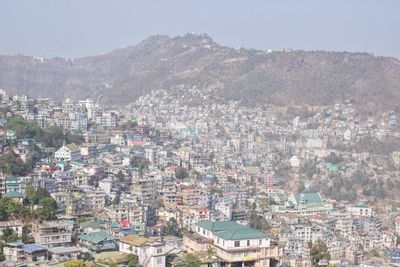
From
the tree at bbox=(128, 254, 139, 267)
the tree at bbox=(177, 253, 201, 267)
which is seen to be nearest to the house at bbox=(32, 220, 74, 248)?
the tree at bbox=(128, 254, 139, 267)

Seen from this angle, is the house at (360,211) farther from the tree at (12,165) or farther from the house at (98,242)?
the house at (98,242)

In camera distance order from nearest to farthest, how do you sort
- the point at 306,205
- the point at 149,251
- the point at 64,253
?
the point at 149,251, the point at 64,253, the point at 306,205

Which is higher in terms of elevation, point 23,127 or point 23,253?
point 23,127

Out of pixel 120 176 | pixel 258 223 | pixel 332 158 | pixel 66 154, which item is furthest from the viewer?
pixel 332 158

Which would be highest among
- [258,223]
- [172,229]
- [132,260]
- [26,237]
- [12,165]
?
[12,165]

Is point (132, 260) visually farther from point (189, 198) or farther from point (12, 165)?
point (189, 198)

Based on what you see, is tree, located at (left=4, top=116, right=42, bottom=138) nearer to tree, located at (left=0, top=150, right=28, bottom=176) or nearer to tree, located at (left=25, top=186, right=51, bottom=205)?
tree, located at (left=0, top=150, right=28, bottom=176)

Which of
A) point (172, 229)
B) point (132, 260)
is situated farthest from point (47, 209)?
point (132, 260)
